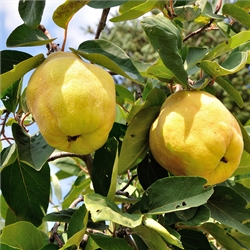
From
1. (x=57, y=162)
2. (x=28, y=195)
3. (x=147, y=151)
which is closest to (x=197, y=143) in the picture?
(x=147, y=151)

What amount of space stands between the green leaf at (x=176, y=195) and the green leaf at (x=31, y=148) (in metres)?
0.22

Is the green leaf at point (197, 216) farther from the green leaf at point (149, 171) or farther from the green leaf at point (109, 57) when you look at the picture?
the green leaf at point (109, 57)

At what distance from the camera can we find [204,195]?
870 millimetres

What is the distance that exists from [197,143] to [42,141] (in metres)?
0.33

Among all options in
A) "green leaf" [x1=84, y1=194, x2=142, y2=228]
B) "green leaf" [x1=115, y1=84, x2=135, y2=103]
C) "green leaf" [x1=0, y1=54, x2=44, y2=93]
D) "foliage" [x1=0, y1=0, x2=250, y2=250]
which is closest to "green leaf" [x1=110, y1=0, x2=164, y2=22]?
"foliage" [x1=0, y1=0, x2=250, y2=250]

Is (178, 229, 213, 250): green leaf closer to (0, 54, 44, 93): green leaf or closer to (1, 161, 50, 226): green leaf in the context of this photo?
(1, 161, 50, 226): green leaf

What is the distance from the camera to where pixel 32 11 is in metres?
1.00

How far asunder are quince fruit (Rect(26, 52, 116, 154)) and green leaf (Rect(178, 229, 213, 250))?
35 cm

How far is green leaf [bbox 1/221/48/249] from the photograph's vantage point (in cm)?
91

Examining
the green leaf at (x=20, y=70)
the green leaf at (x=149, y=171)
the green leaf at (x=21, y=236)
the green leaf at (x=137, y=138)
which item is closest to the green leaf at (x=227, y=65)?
the green leaf at (x=137, y=138)

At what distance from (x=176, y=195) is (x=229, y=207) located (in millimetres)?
230

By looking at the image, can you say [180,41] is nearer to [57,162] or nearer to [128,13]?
[128,13]

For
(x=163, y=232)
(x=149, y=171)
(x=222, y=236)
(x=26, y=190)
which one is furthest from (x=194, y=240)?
(x=26, y=190)

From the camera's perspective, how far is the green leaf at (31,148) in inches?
36.5
